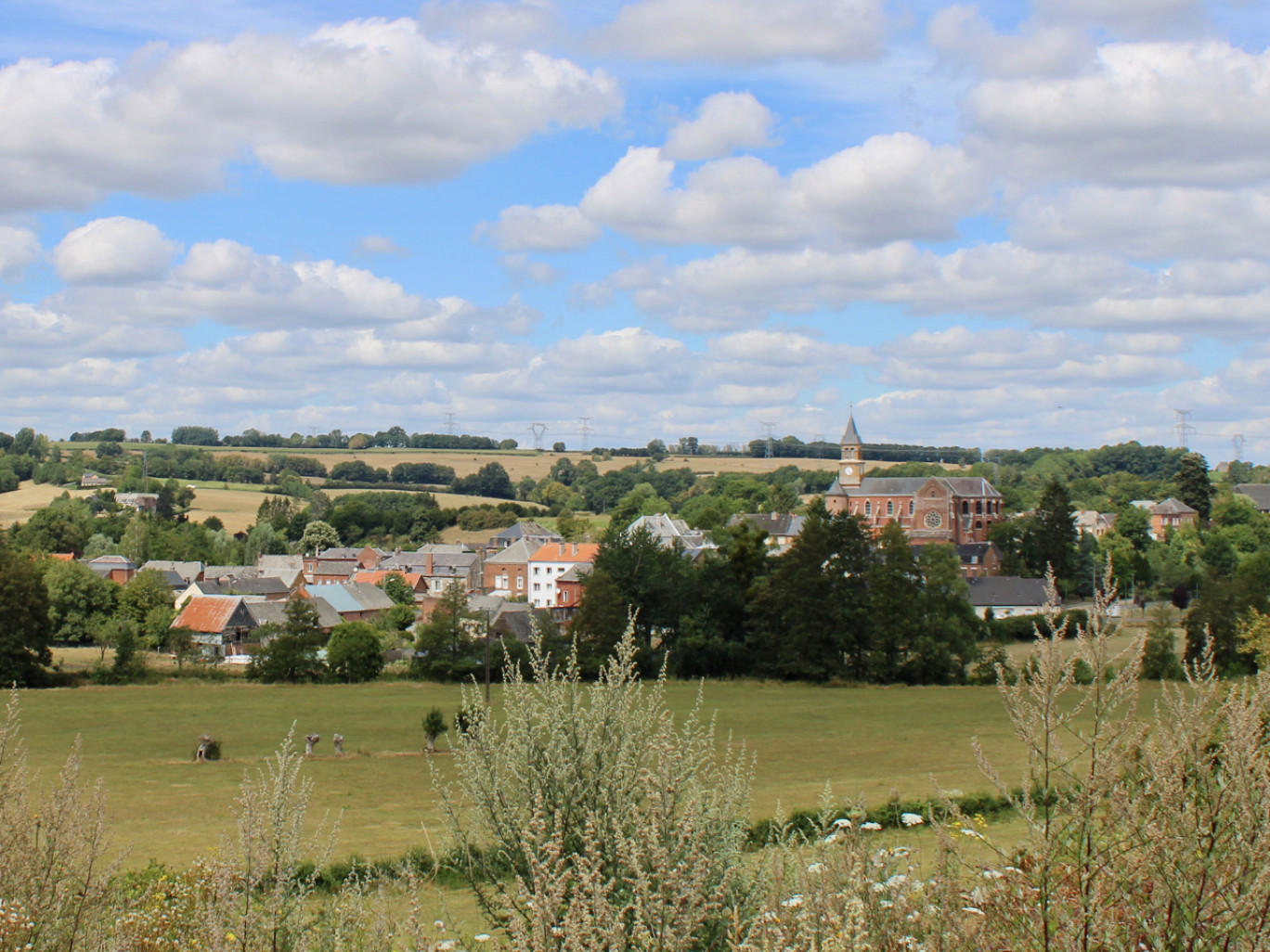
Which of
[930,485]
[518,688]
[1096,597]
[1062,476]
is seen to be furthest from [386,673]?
[1062,476]

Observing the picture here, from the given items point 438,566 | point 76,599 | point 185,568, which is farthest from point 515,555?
point 76,599

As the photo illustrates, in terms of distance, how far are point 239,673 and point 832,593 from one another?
29.6 m

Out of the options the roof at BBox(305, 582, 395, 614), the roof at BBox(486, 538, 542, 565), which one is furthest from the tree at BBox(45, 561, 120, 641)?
the roof at BBox(486, 538, 542, 565)

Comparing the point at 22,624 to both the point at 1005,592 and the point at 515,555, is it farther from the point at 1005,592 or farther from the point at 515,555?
the point at 1005,592

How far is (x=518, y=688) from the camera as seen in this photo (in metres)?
8.07

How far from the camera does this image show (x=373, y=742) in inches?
1335

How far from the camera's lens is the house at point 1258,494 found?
5209 inches

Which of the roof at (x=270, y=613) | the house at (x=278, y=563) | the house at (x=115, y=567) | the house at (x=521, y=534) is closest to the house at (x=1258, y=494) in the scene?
the house at (x=521, y=534)

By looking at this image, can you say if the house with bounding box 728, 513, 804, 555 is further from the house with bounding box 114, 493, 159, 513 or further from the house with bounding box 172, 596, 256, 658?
the house with bounding box 114, 493, 159, 513

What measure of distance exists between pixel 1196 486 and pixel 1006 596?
161ft

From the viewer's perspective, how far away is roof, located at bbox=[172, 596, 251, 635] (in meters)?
63.2

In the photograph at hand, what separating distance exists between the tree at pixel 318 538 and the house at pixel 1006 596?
69842 mm

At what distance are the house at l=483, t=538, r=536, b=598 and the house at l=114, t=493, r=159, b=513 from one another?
1930 inches

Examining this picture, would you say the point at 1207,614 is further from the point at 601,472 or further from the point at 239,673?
the point at 601,472
